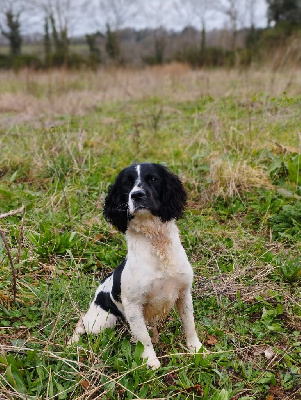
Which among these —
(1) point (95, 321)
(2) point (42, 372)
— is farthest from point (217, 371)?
(2) point (42, 372)

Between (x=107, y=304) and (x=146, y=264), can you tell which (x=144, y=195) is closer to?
(x=146, y=264)

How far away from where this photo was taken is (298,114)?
5.04 m

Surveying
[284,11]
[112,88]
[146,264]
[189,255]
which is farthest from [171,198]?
[284,11]

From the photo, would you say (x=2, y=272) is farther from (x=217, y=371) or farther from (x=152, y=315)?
(x=217, y=371)

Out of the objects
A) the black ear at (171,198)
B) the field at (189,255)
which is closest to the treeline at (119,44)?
the field at (189,255)

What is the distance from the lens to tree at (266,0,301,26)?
77.5ft

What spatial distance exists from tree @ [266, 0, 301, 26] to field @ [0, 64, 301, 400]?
20760 mm

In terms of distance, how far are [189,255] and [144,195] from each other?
1.33 m

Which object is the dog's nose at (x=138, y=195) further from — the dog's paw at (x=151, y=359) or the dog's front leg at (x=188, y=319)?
the dog's paw at (x=151, y=359)

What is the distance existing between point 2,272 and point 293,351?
211 centimetres

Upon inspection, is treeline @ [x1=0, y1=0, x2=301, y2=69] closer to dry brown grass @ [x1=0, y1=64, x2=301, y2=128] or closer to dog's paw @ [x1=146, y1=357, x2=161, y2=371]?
dry brown grass @ [x1=0, y1=64, x2=301, y2=128]

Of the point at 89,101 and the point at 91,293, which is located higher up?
the point at 89,101

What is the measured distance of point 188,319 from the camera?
2229 millimetres

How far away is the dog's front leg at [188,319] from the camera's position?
2.21 m
